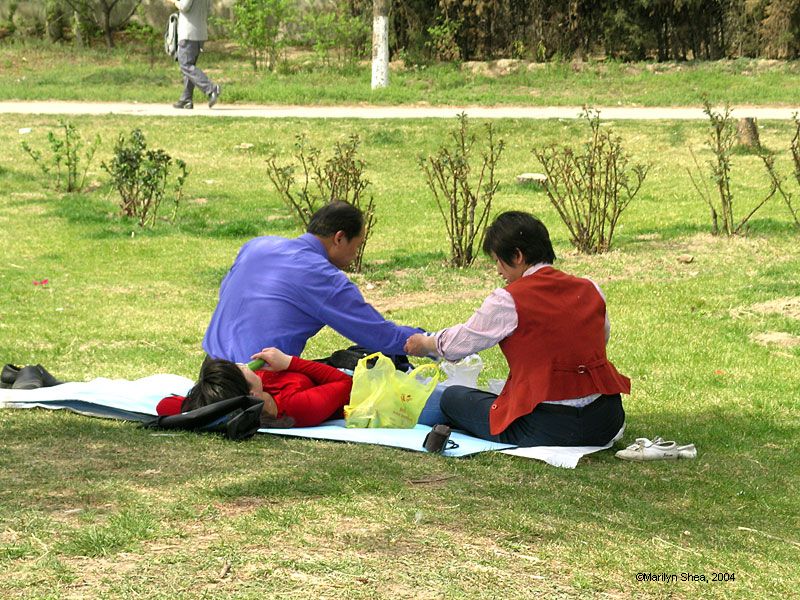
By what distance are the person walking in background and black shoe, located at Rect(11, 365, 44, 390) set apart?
11.2m

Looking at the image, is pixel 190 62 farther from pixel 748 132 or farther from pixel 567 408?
pixel 567 408

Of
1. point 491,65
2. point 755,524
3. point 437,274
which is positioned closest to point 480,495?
point 755,524

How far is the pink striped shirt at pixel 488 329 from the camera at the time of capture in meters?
5.16

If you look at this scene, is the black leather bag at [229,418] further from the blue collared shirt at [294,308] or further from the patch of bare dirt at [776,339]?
the patch of bare dirt at [776,339]

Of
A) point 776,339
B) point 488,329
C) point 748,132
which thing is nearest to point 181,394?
point 488,329

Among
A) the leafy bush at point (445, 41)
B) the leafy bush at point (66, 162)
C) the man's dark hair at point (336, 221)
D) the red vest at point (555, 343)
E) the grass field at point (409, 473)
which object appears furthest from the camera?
the leafy bush at point (445, 41)

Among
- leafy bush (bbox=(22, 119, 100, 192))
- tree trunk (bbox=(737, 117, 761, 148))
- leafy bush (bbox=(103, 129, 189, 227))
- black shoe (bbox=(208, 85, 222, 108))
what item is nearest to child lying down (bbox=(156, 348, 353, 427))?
leafy bush (bbox=(103, 129, 189, 227))

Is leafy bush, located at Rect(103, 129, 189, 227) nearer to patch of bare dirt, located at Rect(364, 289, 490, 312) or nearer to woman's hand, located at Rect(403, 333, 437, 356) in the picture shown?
patch of bare dirt, located at Rect(364, 289, 490, 312)

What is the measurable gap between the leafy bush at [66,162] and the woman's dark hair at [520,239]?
882cm

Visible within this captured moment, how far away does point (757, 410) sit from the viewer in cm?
632

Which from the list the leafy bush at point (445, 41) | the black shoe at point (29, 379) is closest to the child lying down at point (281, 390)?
the black shoe at point (29, 379)

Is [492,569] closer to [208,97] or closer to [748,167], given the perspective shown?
[748,167]

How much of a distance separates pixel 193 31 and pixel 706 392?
39.4 ft

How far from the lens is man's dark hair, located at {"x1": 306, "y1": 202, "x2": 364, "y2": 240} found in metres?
5.95
